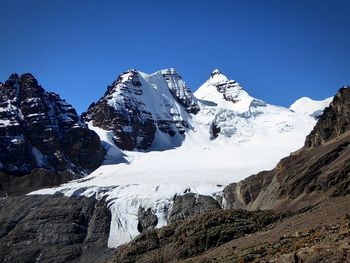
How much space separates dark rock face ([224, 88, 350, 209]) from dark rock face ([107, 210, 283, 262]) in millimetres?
11565

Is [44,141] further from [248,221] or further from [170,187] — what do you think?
[248,221]

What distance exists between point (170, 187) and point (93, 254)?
1093 inches

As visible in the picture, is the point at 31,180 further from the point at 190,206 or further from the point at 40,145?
the point at 190,206

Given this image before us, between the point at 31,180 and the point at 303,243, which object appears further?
the point at 31,180

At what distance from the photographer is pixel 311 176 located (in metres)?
72.9

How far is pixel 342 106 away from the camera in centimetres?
10262

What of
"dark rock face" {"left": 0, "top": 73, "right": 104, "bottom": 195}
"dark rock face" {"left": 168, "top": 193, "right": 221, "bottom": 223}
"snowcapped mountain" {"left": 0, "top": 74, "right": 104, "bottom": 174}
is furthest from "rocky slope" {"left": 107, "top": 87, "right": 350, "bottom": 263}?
"snowcapped mountain" {"left": 0, "top": 74, "right": 104, "bottom": 174}

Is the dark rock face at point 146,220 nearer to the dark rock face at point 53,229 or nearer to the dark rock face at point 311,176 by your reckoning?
the dark rock face at point 53,229

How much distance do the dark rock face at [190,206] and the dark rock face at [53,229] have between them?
13539 millimetres

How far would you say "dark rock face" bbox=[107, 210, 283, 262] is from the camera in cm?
4688

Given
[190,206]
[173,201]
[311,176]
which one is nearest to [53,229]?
[173,201]

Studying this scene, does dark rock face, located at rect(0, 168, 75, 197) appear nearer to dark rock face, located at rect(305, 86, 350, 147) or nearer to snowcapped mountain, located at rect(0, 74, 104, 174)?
snowcapped mountain, located at rect(0, 74, 104, 174)

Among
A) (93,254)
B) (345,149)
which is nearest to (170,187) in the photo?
(93,254)

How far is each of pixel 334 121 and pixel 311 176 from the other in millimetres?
31632
